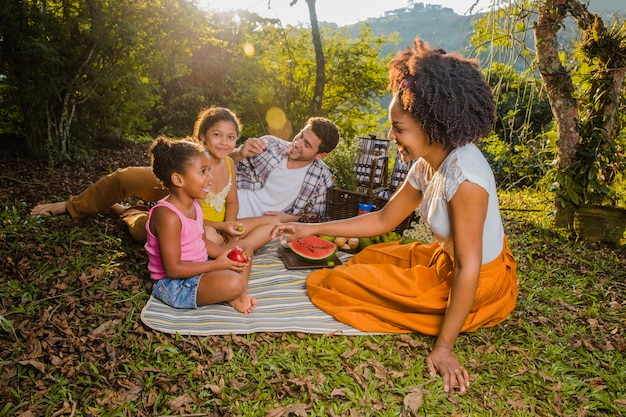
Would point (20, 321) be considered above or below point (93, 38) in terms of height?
below

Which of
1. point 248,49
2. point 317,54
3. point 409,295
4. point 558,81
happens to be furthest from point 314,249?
point 248,49

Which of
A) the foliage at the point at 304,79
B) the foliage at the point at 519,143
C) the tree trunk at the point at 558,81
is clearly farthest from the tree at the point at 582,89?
the foliage at the point at 304,79

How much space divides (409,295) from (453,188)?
2.87 ft

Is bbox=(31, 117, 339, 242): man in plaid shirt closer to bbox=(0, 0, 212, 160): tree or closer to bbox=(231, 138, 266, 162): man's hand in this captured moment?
bbox=(231, 138, 266, 162): man's hand

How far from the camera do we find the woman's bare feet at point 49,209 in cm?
427

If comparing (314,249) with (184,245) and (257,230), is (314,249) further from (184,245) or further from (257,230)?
(184,245)

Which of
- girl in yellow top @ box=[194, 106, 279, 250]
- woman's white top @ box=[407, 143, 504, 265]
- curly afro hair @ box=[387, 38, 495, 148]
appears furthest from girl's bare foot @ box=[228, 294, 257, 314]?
curly afro hair @ box=[387, 38, 495, 148]

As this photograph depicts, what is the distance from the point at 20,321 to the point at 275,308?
1.68m

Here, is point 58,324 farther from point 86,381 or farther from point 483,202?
point 483,202

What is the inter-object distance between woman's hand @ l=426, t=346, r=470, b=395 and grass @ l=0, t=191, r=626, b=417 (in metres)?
0.06

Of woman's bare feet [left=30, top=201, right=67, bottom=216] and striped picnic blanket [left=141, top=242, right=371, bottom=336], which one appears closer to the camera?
striped picnic blanket [left=141, top=242, right=371, bottom=336]

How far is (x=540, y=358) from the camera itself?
108 inches

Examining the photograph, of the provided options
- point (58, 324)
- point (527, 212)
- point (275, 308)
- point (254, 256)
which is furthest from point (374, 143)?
point (58, 324)

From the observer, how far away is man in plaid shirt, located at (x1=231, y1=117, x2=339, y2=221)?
4613 millimetres
